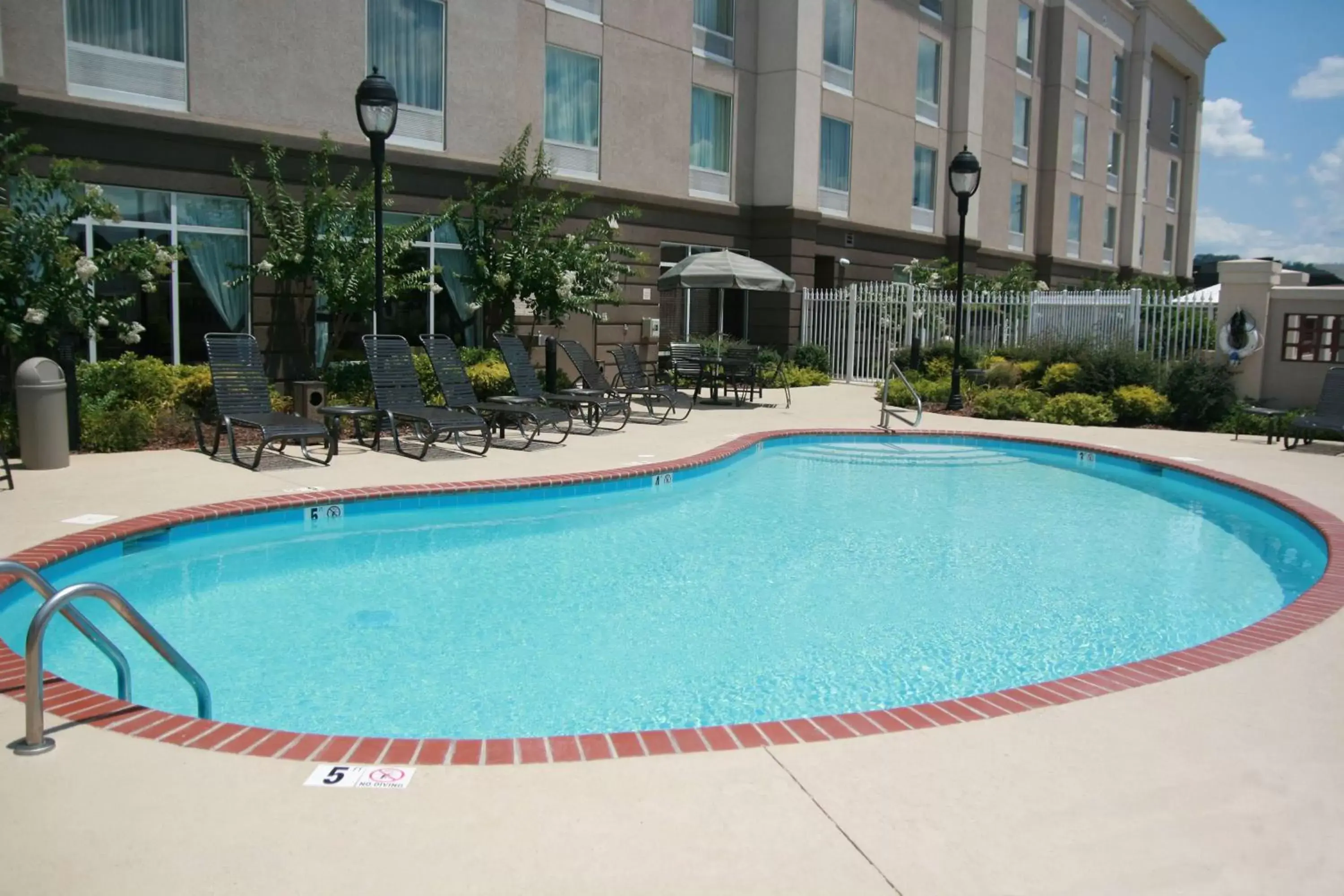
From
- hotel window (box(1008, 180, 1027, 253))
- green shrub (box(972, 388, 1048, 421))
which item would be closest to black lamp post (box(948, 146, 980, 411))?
green shrub (box(972, 388, 1048, 421))

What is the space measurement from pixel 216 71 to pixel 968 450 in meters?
11.3

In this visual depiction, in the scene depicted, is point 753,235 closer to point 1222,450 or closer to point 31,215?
point 1222,450

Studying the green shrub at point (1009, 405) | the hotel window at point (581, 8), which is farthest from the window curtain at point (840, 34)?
the green shrub at point (1009, 405)

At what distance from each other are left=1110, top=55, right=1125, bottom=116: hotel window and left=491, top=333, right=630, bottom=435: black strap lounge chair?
31912 mm

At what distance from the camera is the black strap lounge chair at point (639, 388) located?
14.8 m

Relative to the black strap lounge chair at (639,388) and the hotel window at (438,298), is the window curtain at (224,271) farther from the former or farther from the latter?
the black strap lounge chair at (639,388)

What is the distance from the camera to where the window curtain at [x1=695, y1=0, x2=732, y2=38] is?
21656mm

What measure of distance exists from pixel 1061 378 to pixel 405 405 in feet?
36.5

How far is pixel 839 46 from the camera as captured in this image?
80.3 feet

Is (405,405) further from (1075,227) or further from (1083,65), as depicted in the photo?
(1083,65)

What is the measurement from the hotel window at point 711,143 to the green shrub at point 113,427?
13452 millimetres

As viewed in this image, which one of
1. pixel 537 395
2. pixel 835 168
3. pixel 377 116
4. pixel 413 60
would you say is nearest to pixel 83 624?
pixel 377 116

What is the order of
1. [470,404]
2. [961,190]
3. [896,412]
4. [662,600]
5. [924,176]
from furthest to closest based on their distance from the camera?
[924,176]
[896,412]
[961,190]
[470,404]
[662,600]

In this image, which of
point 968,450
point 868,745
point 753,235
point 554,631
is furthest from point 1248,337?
point 868,745
